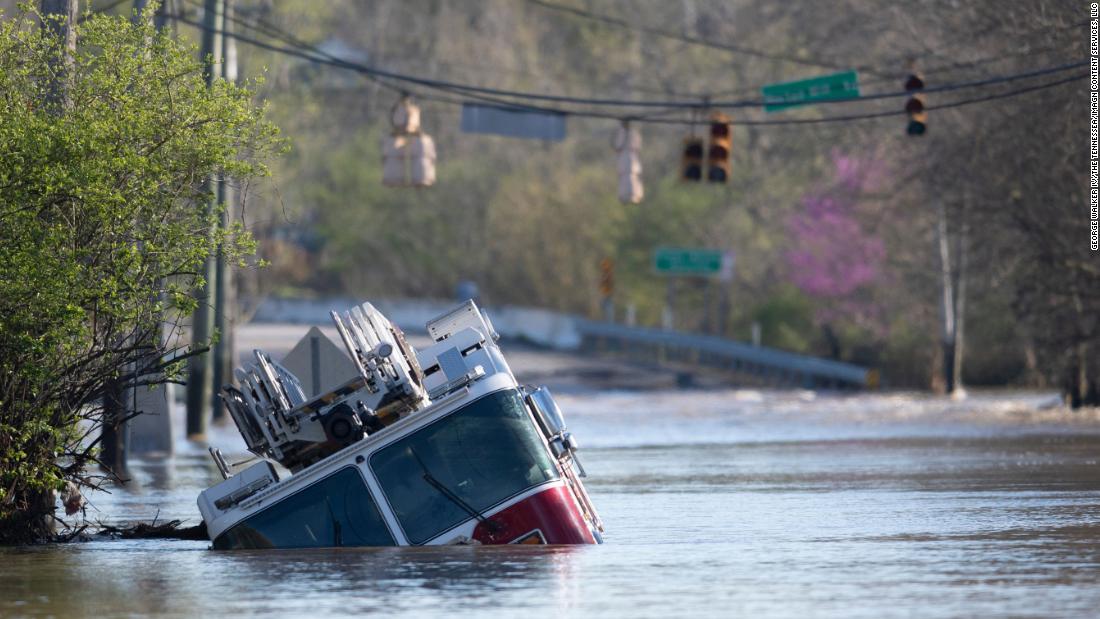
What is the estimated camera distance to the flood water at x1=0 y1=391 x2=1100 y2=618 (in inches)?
524

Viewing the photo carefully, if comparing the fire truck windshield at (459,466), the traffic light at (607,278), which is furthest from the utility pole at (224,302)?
the traffic light at (607,278)

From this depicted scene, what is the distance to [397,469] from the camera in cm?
1502

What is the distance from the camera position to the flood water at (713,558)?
13.3 m

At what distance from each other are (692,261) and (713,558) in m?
44.2

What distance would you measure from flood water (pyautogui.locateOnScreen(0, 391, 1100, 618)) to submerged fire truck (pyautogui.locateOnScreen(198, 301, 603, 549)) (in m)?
0.21

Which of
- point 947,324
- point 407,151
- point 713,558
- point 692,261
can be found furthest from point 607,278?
→ point 713,558

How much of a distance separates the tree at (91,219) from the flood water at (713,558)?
49.0 inches

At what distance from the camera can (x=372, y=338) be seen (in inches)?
669

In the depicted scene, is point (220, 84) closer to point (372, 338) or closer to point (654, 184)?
point (372, 338)

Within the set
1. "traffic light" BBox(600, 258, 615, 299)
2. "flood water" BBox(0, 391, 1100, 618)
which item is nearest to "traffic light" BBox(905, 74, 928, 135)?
"flood water" BBox(0, 391, 1100, 618)

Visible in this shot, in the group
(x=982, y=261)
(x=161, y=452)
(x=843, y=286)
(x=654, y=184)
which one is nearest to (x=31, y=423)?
(x=161, y=452)

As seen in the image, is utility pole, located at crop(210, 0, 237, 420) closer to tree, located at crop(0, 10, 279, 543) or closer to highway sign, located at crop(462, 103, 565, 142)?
highway sign, located at crop(462, 103, 565, 142)

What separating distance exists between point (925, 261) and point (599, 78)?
1298 inches

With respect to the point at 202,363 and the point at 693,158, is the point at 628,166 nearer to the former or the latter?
the point at 693,158
